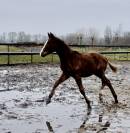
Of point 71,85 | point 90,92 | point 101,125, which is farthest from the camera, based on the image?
point 71,85

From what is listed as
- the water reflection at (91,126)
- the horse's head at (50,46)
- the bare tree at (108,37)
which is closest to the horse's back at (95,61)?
the horse's head at (50,46)

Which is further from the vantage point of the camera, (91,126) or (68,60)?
(68,60)

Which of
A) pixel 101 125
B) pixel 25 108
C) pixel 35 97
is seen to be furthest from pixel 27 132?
pixel 35 97

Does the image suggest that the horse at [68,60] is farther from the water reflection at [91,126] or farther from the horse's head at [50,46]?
the water reflection at [91,126]

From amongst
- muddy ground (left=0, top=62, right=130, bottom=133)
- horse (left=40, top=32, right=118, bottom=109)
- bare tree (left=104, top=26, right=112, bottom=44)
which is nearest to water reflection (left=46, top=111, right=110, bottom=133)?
muddy ground (left=0, top=62, right=130, bottom=133)

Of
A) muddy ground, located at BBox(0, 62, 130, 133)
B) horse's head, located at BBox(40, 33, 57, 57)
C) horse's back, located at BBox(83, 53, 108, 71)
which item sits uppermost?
horse's head, located at BBox(40, 33, 57, 57)

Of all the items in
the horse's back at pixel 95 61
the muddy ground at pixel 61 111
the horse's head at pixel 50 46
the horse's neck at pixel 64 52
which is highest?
the horse's head at pixel 50 46

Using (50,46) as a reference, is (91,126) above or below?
below

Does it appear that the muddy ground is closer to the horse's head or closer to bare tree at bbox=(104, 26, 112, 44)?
the horse's head

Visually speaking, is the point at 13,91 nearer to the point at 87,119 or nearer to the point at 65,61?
the point at 65,61

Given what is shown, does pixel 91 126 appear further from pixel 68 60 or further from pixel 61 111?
pixel 68 60

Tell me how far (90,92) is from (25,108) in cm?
333

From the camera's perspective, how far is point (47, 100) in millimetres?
9758

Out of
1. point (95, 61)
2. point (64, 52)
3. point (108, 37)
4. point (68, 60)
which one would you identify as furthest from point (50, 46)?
point (108, 37)
